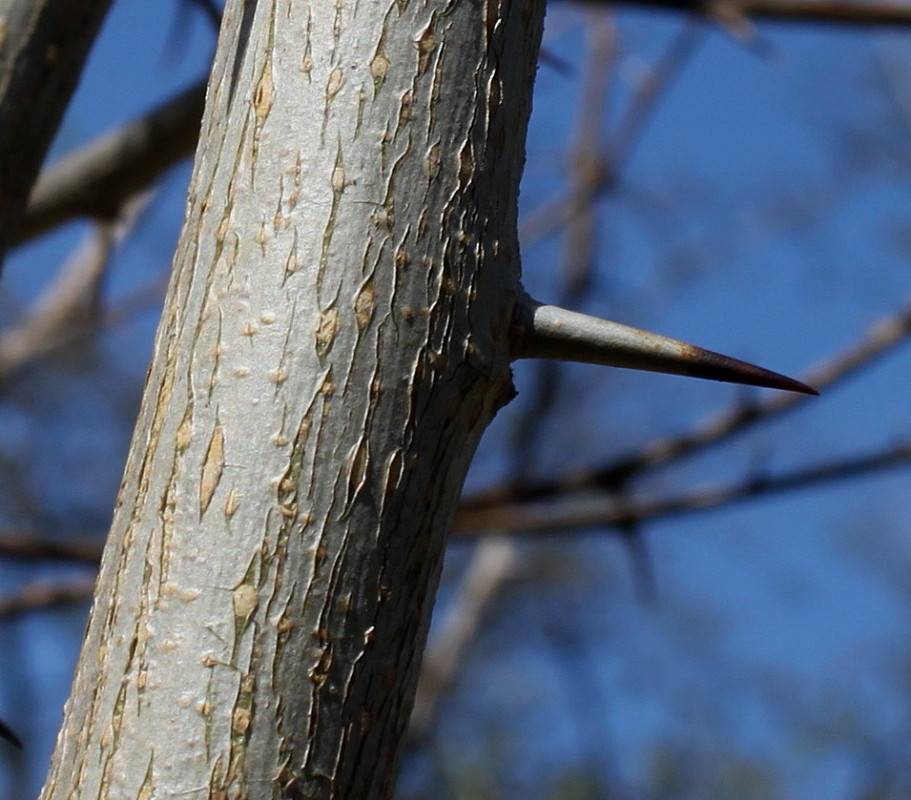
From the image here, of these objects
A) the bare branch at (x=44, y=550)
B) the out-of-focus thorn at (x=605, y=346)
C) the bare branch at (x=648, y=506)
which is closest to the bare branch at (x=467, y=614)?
the bare branch at (x=648, y=506)

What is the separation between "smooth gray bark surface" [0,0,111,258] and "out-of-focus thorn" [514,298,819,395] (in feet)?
2.42

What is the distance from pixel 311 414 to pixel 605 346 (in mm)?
240

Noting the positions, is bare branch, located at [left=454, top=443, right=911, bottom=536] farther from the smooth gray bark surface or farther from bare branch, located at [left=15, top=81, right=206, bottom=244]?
the smooth gray bark surface

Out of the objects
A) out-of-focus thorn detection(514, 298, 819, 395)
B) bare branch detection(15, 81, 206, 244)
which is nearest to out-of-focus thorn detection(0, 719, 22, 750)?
out-of-focus thorn detection(514, 298, 819, 395)

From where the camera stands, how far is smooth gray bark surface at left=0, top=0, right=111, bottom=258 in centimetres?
148

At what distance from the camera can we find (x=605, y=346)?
3.29 ft

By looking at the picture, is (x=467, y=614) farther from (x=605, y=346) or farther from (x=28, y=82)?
(x=605, y=346)

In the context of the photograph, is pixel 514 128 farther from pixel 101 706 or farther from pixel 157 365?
pixel 101 706

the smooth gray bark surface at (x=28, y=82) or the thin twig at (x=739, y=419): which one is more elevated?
the thin twig at (x=739, y=419)

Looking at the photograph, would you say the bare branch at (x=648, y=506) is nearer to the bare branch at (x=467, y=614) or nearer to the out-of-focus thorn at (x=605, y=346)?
the out-of-focus thorn at (x=605, y=346)

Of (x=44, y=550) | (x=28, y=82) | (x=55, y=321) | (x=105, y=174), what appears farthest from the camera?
(x=55, y=321)

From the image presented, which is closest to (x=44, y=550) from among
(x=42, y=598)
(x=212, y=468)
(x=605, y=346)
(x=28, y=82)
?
(x=42, y=598)

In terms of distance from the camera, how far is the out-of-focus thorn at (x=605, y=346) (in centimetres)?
100

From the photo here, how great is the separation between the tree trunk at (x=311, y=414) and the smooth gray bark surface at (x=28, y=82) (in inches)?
20.4
